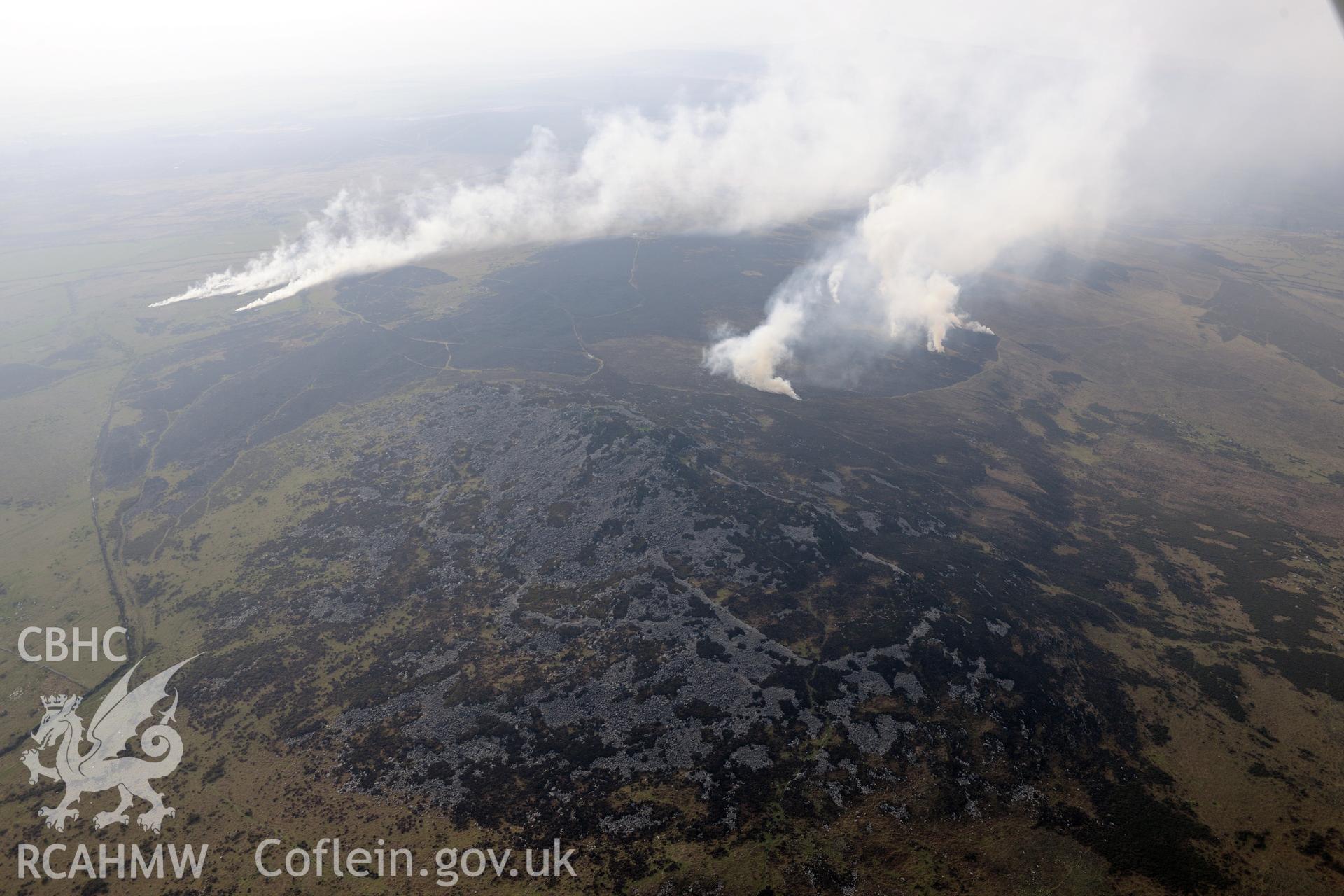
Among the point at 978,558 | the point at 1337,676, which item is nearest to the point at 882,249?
the point at 978,558

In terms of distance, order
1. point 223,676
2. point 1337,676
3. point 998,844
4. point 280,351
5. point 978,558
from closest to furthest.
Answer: point 998,844, point 1337,676, point 223,676, point 978,558, point 280,351

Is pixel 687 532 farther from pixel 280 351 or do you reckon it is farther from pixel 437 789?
pixel 280 351

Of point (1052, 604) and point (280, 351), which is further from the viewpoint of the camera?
point (280, 351)

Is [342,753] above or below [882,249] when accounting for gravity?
below

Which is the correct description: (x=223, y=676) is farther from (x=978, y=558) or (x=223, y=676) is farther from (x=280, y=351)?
(x=280, y=351)

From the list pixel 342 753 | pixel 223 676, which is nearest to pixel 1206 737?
pixel 342 753

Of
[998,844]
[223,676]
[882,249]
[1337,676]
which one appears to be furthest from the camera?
[882,249]
